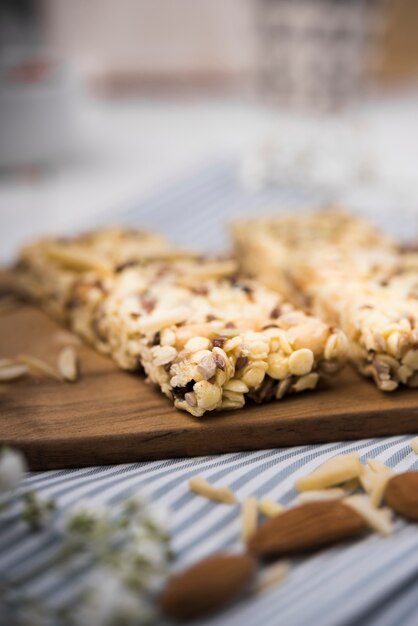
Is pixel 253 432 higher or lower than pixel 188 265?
lower

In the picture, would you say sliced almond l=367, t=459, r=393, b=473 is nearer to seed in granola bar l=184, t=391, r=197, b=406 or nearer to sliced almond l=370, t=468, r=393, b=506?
sliced almond l=370, t=468, r=393, b=506

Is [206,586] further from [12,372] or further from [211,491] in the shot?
[12,372]

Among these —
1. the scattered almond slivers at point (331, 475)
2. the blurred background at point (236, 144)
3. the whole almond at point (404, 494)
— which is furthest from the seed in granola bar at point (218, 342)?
the blurred background at point (236, 144)

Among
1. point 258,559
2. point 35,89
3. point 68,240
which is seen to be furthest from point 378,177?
point 258,559

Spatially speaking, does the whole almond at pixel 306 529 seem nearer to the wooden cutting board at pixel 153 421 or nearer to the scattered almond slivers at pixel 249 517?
the scattered almond slivers at pixel 249 517

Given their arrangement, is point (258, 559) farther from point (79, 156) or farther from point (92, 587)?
point (79, 156)

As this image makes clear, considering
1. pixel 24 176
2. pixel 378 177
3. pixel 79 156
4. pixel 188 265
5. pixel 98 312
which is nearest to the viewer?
pixel 98 312

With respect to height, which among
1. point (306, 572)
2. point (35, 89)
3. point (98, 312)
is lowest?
point (306, 572)
